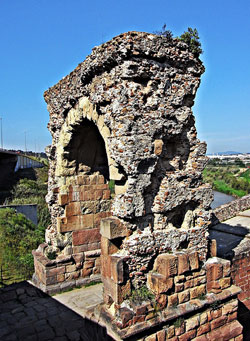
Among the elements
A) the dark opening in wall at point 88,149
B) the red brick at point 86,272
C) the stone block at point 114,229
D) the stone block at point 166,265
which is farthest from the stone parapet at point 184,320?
the dark opening in wall at point 88,149

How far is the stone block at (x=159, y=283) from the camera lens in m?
4.22

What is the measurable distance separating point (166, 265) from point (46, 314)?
2802mm

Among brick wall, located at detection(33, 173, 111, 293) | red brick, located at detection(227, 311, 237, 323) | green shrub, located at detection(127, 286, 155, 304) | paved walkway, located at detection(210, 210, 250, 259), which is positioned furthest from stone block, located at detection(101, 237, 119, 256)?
paved walkway, located at detection(210, 210, 250, 259)

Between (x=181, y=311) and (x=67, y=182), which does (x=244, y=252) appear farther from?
(x=67, y=182)

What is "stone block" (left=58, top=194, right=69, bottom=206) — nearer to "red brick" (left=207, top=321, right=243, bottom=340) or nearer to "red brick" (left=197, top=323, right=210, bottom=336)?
"red brick" (left=197, top=323, right=210, bottom=336)

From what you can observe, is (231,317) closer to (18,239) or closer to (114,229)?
(114,229)

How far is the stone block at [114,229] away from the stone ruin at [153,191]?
1 centimetres

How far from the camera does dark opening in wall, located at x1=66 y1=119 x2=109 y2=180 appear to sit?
21.1 feet

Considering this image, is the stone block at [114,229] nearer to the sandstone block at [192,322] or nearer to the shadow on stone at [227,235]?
the sandstone block at [192,322]

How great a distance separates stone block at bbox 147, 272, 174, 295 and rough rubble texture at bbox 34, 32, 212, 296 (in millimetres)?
135

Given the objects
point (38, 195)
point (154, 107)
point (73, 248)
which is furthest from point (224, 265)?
point (38, 195)

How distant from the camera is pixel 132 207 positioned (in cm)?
429

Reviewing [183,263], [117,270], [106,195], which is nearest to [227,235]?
[106,195]

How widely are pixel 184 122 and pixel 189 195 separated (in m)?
1.12
